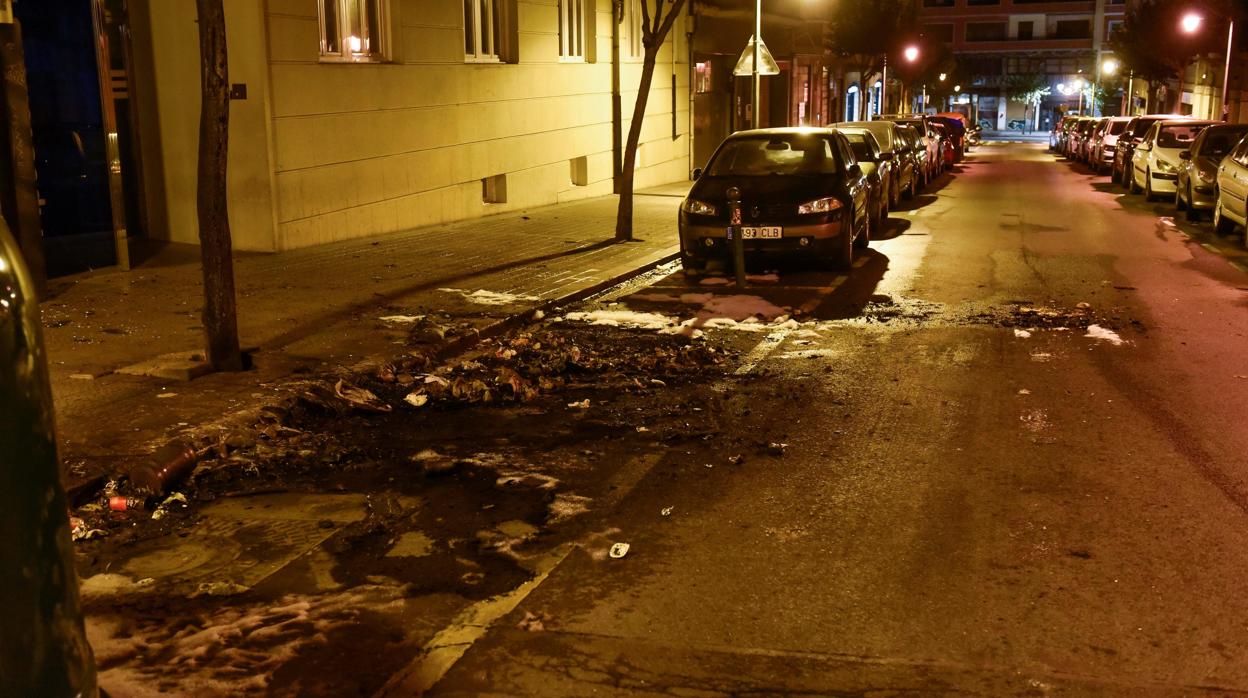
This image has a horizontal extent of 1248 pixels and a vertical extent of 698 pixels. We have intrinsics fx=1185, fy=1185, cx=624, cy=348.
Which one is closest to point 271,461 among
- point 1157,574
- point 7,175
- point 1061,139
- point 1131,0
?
point 1157,574

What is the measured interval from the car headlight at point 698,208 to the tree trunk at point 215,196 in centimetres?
607

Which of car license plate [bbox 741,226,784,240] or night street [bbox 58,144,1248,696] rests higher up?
car license plate [bbox 741,226,784,240]

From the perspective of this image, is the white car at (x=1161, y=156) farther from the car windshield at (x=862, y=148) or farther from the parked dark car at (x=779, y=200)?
the parked dark car at (x=779, y=200)

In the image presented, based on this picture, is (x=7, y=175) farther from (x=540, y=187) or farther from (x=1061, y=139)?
(x=1061, y=139)

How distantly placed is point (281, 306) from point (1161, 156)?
754 inches

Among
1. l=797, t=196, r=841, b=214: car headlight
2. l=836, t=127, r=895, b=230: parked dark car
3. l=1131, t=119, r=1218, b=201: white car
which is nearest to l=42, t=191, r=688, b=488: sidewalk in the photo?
l=797, t=196, r=841, b=214: car headlight

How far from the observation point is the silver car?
19484 mm

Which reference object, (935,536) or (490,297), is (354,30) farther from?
(935,536)

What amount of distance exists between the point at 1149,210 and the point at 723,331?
15149 millimetres

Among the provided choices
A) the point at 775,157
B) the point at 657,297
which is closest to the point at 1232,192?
the point at 775,157

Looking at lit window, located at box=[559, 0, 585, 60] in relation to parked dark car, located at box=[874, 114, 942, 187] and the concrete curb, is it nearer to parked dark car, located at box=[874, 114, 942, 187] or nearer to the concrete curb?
parked dark car, located at box=[874, 114, 942, 187]

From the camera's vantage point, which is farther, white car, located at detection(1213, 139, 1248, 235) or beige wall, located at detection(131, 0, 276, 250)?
white car, located at detection(1213, 139, 1248, 235)

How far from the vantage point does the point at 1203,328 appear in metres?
10.3

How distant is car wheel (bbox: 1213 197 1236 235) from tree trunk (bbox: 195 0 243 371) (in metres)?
14.7
